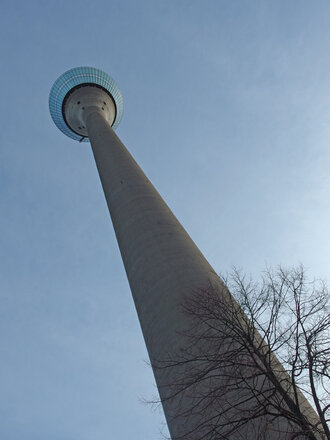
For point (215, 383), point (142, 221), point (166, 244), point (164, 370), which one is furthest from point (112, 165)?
point (215, 383)

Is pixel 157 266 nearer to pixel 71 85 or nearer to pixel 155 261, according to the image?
pixel 155 261

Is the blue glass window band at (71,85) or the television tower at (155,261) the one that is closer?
the television tower at (155,261)

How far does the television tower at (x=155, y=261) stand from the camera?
1002cm

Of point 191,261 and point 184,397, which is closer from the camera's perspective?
point 184,397

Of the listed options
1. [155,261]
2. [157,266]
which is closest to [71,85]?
[155,261]

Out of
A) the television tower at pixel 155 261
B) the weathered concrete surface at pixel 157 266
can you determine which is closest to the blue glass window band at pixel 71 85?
the television tower at pixel 155 261

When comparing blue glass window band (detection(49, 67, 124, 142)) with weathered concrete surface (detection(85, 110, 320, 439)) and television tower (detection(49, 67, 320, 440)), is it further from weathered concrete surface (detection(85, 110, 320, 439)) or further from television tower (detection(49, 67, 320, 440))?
weathered concrete surface (detection(85, 110, 320, 439))

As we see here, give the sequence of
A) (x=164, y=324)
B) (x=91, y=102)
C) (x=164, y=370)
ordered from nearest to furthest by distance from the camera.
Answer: (x=164, y=370) < (x=164, y=324) < (x=91, y=102)

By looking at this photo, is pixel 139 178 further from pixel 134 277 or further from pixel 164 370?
pixel 164 370

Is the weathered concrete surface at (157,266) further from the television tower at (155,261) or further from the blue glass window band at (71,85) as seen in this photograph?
the blue glass window band at (71,85)

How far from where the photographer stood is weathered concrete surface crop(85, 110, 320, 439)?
33.6 ft

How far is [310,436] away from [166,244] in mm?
8740

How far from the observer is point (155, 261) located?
1288 centimetres

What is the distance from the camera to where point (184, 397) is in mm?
8984
